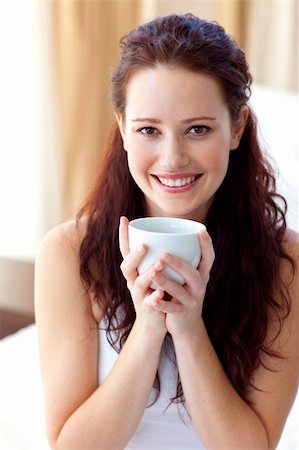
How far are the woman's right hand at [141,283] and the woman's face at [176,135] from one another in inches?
7.1

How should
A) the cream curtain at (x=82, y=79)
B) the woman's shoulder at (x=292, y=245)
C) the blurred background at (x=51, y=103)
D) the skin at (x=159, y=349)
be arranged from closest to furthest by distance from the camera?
the skin at (x=159, y=349) → the woman's shoulder at (x=292, y=245) → the blurred background at (x=51, y=103) → the cream curtain at (x=82, y=79)

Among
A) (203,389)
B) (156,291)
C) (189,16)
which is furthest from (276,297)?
(189,16)

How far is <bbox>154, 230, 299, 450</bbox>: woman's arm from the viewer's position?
980mm

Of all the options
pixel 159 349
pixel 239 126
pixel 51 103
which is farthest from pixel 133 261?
pixel 51 103

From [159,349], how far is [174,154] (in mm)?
305

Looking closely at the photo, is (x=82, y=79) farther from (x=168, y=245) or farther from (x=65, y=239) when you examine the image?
(x=168, y=245)

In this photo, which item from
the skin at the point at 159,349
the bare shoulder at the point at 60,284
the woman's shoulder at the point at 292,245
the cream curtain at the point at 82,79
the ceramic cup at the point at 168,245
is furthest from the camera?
the cream curtain at the point at 82,79

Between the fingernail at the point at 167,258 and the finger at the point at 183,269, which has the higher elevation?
the fingernail at the point at 167,258

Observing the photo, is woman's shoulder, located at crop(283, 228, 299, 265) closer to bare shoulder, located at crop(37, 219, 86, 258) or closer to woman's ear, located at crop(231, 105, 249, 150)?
woman's ear, located at crop(231, 105, 249, 150)

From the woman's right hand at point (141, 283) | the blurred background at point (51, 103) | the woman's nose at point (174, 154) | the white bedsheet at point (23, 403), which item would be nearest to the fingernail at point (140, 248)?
the woman's right hand at point (141, 283)

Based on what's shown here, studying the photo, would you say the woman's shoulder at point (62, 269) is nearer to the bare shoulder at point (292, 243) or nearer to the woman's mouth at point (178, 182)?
the woman's mouth at point (178, 182)

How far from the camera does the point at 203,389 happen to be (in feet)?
3.49

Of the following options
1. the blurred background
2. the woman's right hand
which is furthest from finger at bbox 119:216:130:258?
the blurred background

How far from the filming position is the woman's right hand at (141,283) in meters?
0.91
